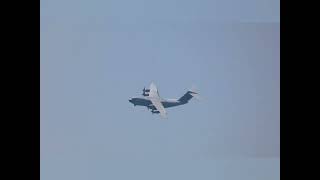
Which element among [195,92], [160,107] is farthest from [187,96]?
[160,107]

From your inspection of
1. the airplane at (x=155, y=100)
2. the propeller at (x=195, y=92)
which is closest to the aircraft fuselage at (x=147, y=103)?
the airplane at (x=155, y=100)

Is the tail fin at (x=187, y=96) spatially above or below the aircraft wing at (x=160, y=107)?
above

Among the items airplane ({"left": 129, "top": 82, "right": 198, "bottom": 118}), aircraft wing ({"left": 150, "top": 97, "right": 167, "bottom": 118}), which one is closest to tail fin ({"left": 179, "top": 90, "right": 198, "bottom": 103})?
airplane ({"left": 129, "top": 82, "right": 198, "bottom": 118})

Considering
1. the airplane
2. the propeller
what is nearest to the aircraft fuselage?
the airplane

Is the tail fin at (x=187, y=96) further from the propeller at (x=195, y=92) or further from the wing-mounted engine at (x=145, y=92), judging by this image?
the wing-mounted engine at (x=145, y=92)

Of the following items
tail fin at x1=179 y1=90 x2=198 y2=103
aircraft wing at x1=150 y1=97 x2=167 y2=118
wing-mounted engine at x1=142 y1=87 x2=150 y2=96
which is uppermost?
wing-mounted engine at x1=142 y1=87 x2=150 y2=96

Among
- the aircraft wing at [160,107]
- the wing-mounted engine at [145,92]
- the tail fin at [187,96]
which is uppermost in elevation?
the wing-mounted engine at [145,92]

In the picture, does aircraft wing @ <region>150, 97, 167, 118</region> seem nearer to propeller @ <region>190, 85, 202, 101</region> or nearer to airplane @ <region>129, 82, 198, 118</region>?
airplane @ <region>129, 82, 198, 118</region>

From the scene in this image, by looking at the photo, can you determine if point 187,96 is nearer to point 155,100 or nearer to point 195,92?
point 195,92

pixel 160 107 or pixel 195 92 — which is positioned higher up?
pixel 195 92

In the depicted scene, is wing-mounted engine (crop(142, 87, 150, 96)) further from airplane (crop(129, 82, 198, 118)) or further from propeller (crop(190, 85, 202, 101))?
propeller (crop(190, 85, 202, 101))

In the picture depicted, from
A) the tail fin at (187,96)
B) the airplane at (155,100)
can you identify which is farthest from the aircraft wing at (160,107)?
the tail fin at (187,96)

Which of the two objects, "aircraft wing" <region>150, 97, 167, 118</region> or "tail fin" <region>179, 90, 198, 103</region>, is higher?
"tail fin" <region>179, 90, 198, 103</region>
